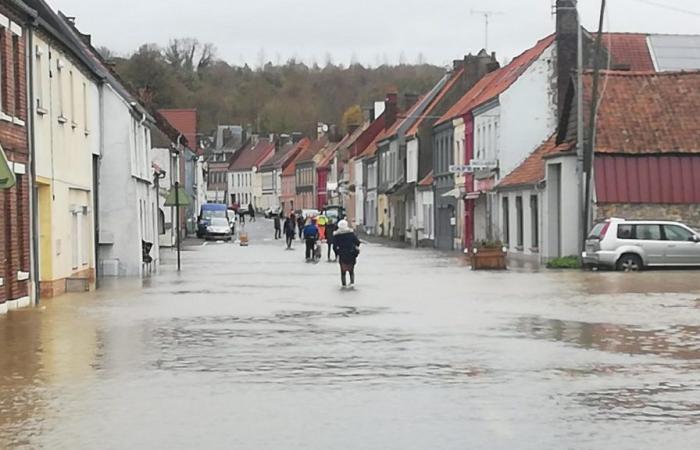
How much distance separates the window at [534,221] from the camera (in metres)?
45.2

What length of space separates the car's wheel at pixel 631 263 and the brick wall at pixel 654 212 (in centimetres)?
397

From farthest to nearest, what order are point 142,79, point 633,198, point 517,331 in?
point 142,79, point 633,198, point 517,331

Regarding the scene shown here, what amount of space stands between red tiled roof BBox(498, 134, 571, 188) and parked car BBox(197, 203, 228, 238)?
94.0 ft

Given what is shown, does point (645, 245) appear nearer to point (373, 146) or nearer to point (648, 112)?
point (648, 112)

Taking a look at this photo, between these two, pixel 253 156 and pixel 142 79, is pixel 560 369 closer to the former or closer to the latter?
pixel 142 79

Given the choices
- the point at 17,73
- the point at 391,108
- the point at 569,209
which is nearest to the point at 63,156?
the point at 17,73

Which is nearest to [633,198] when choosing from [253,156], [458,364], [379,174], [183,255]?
[183,255]

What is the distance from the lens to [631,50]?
5241 cm

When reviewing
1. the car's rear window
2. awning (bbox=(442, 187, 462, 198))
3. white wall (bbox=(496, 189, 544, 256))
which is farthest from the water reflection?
awning (bbox=(442, 187, 462, 198))

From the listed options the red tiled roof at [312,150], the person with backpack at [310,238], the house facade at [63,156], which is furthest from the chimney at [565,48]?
the red tiled roof at [312,150]

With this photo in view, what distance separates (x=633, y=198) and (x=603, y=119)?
2.87 metres

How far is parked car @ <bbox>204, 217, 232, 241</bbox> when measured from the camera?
2911 inches

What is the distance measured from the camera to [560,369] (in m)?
13.8

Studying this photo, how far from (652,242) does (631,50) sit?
1928 centimetres
